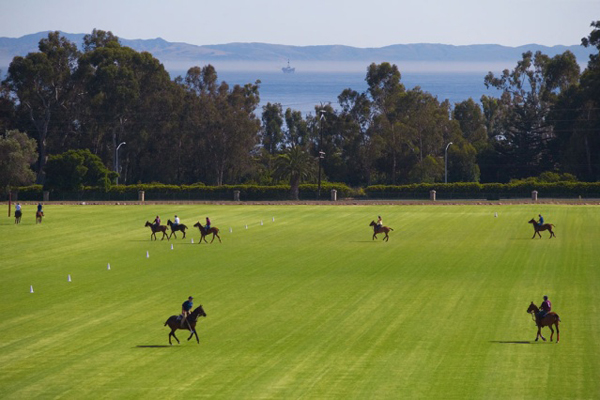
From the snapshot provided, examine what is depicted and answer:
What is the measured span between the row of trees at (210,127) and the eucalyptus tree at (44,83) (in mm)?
166

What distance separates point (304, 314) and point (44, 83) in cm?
11650

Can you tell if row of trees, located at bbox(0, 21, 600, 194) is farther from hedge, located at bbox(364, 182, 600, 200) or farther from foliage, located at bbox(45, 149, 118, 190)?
foliage, located at bbox(45, 149, 118, 190)

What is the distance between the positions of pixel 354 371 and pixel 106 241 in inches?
1511

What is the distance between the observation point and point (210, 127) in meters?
148

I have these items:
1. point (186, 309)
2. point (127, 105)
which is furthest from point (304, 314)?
point (127, 105)

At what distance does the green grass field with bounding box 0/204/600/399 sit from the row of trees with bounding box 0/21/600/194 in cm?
7156

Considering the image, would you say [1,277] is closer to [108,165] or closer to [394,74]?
[108,165]

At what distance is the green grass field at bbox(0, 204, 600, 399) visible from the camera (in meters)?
27.9

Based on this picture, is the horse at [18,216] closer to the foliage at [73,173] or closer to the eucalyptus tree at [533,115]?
the foliage at [73,173]

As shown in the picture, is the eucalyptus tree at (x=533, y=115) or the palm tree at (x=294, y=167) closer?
the palm tree at (x=294, y=167)

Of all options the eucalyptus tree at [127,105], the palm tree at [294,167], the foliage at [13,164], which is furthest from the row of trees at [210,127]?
the foliage at [13,164]

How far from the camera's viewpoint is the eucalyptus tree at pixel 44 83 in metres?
143

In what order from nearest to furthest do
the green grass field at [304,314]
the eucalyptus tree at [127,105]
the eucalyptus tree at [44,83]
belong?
1. the green grass field at [304,314]
2. the eucalyptus tree at [44,83]
3. the eucalyptus tree at [127,105]

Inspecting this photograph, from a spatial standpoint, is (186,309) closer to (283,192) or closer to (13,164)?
(283,192)
